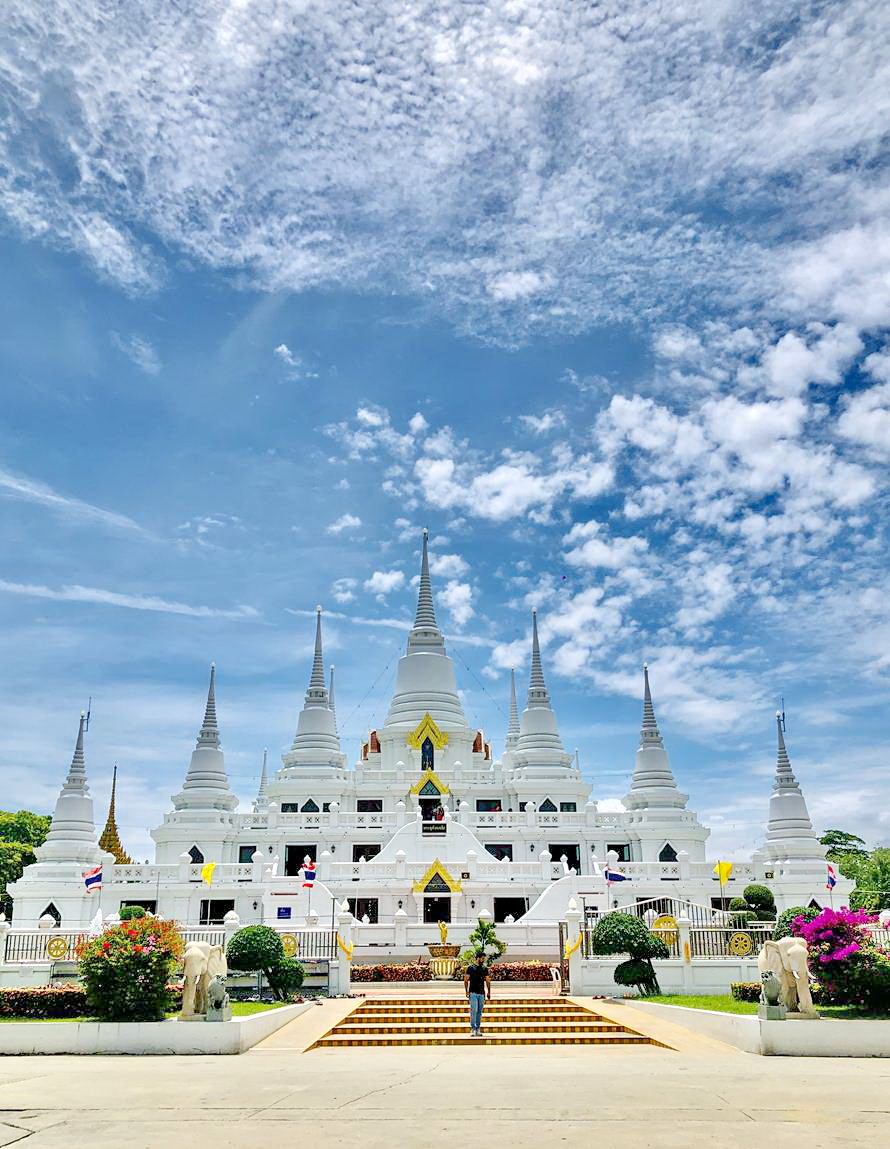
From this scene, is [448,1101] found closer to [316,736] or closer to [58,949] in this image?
[58,949]

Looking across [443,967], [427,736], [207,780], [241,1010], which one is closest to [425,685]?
[427,736]

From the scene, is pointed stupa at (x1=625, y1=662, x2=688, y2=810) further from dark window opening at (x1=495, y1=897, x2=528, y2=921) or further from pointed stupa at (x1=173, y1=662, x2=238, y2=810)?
pointed stupa at (x1=173, y1=662, x2=238, y2=810)

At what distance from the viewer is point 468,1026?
2284 centimetres

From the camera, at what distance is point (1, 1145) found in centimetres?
1084

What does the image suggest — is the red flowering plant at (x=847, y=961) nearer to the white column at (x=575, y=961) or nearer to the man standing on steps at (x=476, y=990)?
the man standing on steps at (x=476, y=990)

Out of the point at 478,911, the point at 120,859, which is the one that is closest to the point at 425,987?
the point at 478,911

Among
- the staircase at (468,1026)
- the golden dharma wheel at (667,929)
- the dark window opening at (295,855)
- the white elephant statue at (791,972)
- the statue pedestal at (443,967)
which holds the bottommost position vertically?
the staircase at (468,1026)

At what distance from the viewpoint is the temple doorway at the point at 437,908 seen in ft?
142

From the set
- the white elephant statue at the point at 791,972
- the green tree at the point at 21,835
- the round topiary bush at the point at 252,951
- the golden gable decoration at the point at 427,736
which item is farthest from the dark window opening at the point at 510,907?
the green tree at the point at 21,835

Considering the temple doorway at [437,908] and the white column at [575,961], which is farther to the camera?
the temple doorway at [437,908]

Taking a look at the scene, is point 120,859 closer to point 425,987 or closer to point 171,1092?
point 425,987

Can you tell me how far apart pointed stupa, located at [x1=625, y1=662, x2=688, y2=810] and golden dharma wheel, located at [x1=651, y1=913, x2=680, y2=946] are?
2590cm

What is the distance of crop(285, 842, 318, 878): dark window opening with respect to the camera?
52.1 metres

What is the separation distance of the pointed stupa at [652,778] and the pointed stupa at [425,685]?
10841 millimetres
